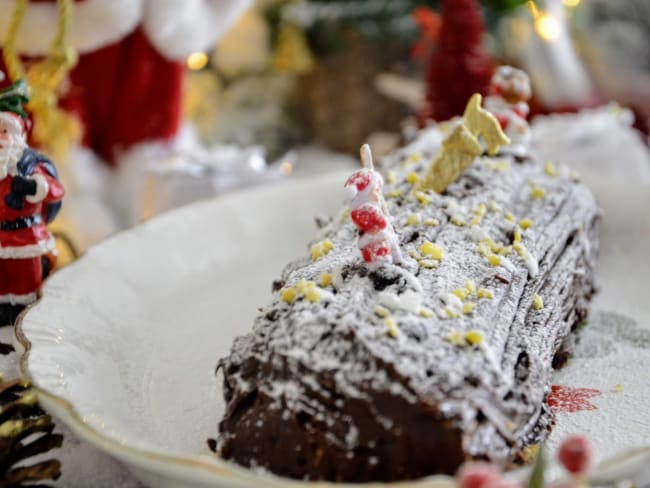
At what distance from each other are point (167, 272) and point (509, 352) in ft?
3.01

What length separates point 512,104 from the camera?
1.84m

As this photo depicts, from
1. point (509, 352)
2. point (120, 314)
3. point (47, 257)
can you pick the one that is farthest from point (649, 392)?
point (47, 257)

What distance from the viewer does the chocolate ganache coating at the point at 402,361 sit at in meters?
0.99

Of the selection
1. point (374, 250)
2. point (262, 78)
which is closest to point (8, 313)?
point (374, 250)

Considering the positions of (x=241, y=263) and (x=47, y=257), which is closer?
(x=47, y=257)

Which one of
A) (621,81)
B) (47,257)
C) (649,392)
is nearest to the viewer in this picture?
(649,392)

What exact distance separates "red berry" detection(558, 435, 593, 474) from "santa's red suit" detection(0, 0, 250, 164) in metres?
1.55

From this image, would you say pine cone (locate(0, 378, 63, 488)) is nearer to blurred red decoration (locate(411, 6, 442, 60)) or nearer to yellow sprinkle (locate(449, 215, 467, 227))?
yellow sprinkle (locate(449, 215, 467, 227))

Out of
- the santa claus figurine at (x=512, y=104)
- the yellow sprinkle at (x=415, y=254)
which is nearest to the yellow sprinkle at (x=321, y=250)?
the yellow sprinkle at (x=415, y=254)

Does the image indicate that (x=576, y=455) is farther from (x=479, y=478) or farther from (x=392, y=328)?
(x=392, y=328)

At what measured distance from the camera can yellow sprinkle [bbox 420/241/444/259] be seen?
1.29 meters

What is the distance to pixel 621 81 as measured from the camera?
329cm

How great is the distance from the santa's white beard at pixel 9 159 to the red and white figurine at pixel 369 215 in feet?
1.86

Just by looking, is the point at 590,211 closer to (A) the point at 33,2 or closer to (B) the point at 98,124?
(A) the point at 33,2
